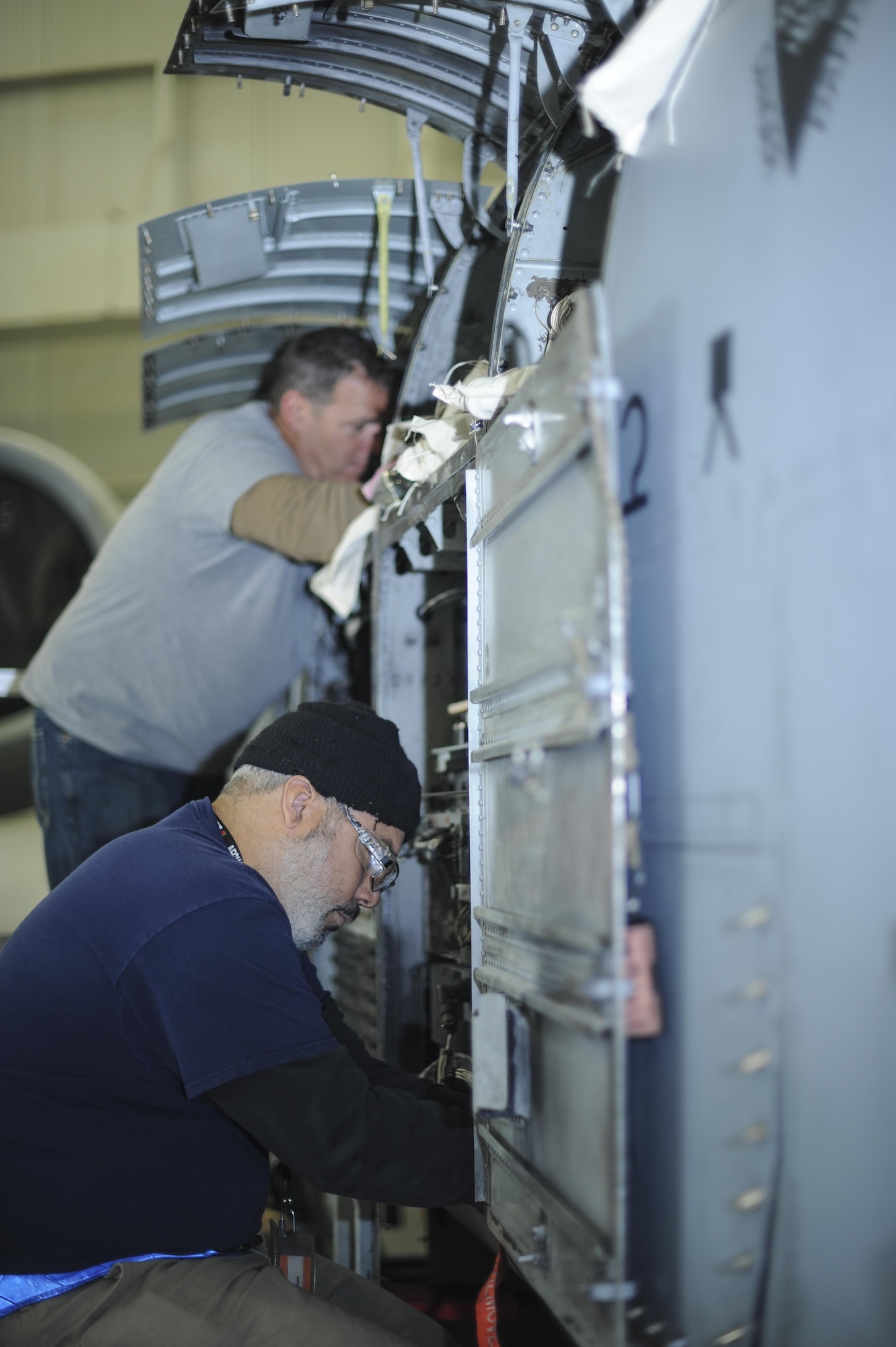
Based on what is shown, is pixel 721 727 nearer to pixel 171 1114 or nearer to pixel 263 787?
pixel 263 787

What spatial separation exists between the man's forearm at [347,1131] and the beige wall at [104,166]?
15.7 feet

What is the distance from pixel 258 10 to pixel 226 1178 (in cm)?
248

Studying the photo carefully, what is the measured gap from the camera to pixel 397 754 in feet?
6.89

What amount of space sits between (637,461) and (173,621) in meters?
2.28

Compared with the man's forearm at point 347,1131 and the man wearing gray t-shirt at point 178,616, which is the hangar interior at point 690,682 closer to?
the man's forearm at point 347,1131

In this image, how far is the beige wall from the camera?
5852 millimetres

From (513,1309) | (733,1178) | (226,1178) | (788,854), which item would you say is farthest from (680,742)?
(513,1309)

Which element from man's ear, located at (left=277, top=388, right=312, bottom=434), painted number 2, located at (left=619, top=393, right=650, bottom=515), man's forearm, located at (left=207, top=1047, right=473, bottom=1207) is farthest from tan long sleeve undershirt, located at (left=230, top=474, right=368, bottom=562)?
man's forearm, located at (left=207, top=1047, right=473, bottom=1207)

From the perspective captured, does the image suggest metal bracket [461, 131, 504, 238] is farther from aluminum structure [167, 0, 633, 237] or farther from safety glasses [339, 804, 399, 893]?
safety glasses [339, 804, 399, 893]

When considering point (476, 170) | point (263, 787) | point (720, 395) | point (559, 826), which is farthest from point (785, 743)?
point (476, 170)

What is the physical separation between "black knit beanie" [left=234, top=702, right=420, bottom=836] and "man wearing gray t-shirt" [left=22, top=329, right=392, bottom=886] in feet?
4.77

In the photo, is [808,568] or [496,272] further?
[496,272]

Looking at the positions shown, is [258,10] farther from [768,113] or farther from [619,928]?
[619,928]

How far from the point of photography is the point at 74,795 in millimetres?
3510
